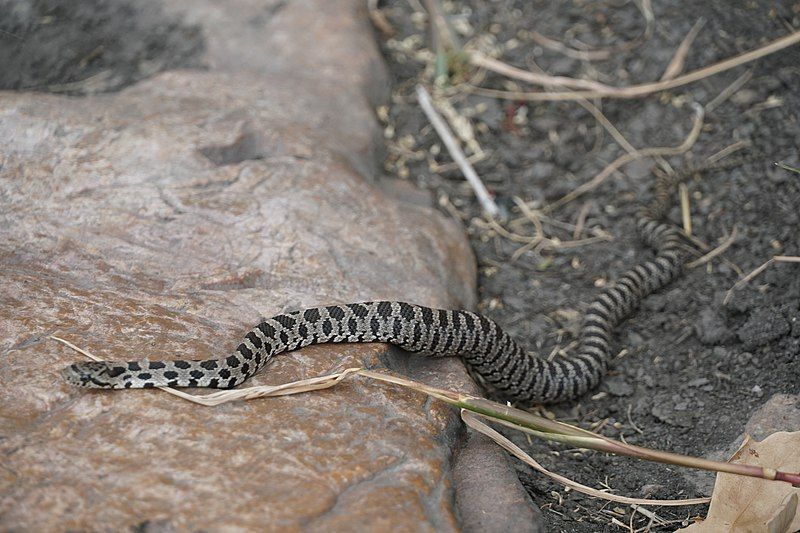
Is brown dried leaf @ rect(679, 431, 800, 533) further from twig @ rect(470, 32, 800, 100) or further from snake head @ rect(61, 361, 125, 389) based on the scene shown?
twig @ rect(470, 32, 800, 100)

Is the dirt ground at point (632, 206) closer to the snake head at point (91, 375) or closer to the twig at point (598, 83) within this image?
the twig at point (598, 83)

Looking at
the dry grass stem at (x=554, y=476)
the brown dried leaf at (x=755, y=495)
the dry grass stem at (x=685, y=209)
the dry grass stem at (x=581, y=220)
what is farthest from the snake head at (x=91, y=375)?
the dry grass stem at (x=685, y=209)

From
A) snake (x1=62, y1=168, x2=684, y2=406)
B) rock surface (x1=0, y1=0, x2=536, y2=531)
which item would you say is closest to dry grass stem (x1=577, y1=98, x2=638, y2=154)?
snake (x1=62, y1=168, x2=684, y2=406)

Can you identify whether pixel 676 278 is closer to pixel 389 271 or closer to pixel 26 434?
pixel 389 271

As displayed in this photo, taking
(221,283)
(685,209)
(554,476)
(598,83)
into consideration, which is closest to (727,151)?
(685,209)

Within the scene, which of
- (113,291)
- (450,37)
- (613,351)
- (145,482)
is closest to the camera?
(145,482)

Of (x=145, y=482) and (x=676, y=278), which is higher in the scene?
(x=145, y=482)

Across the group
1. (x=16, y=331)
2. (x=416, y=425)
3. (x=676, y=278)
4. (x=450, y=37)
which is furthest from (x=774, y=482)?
(x=450, y=37)
